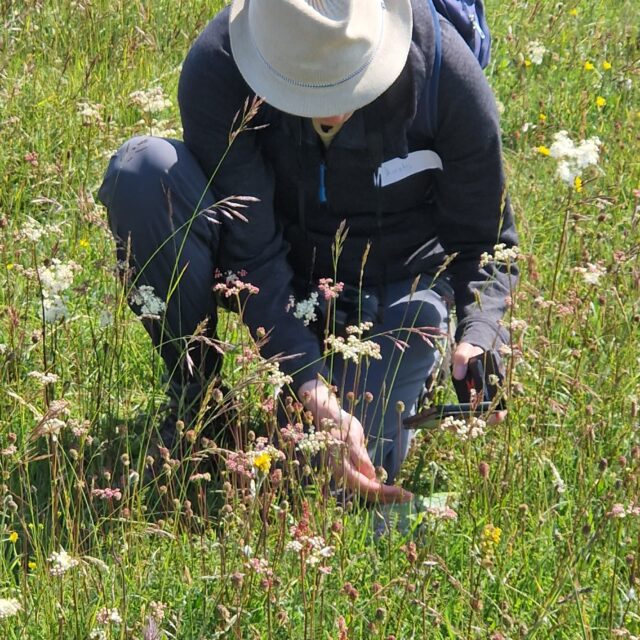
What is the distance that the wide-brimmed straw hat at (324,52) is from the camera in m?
2.59

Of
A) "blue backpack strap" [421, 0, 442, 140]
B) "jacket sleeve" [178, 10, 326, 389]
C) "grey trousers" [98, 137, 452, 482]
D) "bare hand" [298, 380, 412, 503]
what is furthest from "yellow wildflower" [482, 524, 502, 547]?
"blue backpack strap" [421, 0, 442, 140]

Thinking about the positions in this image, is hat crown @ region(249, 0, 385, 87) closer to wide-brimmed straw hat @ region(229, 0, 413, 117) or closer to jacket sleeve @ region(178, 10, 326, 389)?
wide-brimmed straw hat @ region(229, 0, 413, 117)

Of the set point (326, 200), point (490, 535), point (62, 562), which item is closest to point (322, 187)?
point (326, 200)

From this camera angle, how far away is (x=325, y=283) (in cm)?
251

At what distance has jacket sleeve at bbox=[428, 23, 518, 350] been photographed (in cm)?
295

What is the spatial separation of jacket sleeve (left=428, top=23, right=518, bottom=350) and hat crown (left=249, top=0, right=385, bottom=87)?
1.12ft

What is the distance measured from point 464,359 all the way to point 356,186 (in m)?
0.60

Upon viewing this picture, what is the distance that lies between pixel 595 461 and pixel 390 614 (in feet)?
2.75

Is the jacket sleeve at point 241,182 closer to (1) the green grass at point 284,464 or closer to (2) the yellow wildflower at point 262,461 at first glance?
(1) the green grass at point 284,464

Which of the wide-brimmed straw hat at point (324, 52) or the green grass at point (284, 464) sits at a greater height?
the wide-brimmed straw hat at point (324, 52)

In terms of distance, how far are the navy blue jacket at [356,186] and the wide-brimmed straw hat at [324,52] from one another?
0.39ft

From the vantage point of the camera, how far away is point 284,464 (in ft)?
8.02

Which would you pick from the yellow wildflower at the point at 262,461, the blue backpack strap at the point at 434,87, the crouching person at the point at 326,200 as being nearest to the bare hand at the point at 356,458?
the crouching person at the point at 326,200

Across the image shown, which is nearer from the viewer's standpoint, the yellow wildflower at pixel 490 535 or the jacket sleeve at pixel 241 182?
the yellow wildflower at pixel 490 535
